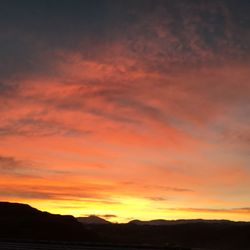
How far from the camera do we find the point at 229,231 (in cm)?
12294

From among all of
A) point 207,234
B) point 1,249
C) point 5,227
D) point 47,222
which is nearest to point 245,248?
point 207,234

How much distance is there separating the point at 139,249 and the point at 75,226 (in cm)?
6146

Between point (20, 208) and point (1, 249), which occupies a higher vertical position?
point (20, 208)

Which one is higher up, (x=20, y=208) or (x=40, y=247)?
(x=20, y=208)

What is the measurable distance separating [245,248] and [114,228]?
2630 inches

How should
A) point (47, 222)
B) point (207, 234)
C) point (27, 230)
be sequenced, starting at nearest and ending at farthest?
point (27, 230), point (47, 222), point (207, 234)

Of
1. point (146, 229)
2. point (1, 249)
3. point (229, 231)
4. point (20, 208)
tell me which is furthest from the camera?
point (146, 229)

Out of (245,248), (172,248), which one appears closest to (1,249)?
(172,248)

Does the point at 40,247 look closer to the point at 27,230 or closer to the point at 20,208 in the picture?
the point at 27,230

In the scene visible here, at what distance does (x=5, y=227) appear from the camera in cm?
9331

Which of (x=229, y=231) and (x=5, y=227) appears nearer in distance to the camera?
(x=5, y=227)

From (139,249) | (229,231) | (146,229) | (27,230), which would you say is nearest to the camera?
(139,249)

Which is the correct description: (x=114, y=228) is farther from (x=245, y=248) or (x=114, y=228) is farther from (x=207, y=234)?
(x=245, y=248)

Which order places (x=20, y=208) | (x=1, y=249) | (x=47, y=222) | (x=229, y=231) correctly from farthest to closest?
(x=229, y=231), (x=20, y=208), (x=47, y=222), (x=1, y=249)
